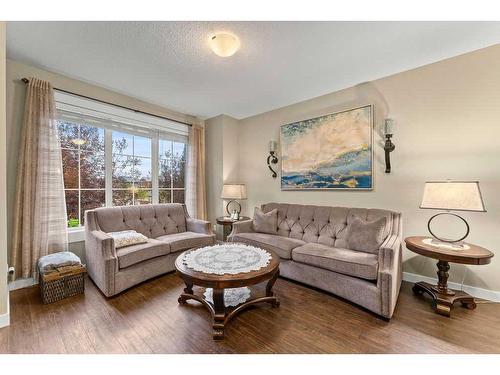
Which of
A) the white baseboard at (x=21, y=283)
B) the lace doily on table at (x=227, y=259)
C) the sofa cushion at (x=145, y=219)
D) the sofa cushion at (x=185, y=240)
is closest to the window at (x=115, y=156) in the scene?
the sofa cushion at (x=145, y=219)

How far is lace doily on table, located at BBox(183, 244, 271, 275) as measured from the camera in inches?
63.7

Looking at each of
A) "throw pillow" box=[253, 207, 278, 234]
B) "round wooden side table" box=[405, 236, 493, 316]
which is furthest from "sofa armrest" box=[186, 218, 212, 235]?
"round wooden side table" box=[405, 236, 493, 316]

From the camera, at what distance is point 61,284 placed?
6.48 feet

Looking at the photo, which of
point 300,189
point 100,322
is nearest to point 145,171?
point 100,322

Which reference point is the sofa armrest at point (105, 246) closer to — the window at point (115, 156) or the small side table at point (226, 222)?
the window at point (115, 156)

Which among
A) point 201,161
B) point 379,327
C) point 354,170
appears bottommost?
point 379,327

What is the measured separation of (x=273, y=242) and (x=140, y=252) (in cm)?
148

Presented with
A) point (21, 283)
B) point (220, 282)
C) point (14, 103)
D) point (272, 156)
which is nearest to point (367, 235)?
point (220, 282)

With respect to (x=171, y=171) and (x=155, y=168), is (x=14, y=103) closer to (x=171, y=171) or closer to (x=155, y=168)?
(x=155, y=168)

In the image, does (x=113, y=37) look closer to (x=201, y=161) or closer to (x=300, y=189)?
(x=201, y=161)

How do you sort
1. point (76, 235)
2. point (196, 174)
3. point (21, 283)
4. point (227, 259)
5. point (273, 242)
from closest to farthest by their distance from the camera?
point (227, 259)
point (21, 283)
point (273, 242)
point (76, 235)
point (196, 174)

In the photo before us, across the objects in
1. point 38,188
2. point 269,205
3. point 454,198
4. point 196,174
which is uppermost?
point 196,174
